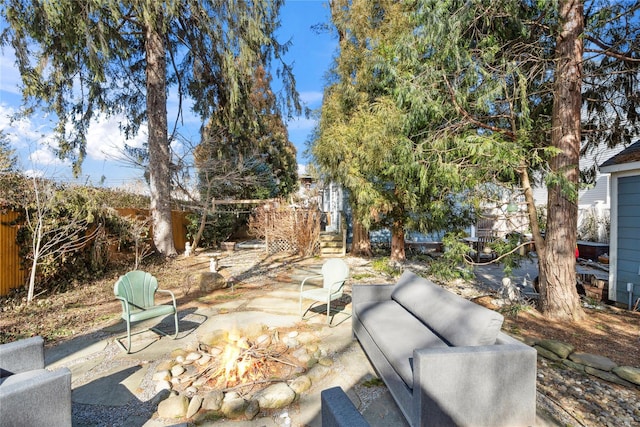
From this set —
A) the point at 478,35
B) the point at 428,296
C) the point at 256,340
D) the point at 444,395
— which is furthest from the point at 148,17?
the point at 444,395

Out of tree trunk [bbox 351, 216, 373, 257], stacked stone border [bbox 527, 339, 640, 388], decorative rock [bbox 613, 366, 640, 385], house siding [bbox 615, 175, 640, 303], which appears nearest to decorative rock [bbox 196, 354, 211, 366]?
stacked stone border [bbox 527, 339, 640, 388]

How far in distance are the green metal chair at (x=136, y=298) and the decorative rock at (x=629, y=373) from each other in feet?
16.1

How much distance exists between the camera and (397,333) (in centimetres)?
301

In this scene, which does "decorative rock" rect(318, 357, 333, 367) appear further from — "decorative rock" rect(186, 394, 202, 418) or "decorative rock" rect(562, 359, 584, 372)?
"decorative rock" rect(562, 359, 584, 372)

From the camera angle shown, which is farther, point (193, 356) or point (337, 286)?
point (337, 286)

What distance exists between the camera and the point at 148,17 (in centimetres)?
745

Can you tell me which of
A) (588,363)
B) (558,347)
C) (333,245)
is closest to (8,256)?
(333,245)

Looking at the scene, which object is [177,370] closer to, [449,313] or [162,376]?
[162,376]

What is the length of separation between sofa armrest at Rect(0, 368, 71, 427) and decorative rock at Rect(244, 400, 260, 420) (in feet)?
3.90

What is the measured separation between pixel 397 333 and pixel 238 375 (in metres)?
1.59

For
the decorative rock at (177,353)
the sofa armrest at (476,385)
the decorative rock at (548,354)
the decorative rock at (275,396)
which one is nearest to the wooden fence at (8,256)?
the decorative rock at (177,353)

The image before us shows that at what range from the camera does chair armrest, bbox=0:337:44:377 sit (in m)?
2.40

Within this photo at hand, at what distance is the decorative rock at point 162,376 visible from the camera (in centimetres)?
302

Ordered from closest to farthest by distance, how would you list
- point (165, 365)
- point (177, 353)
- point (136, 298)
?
point (165, 365) < point (177, 353) < point (136, 298)
